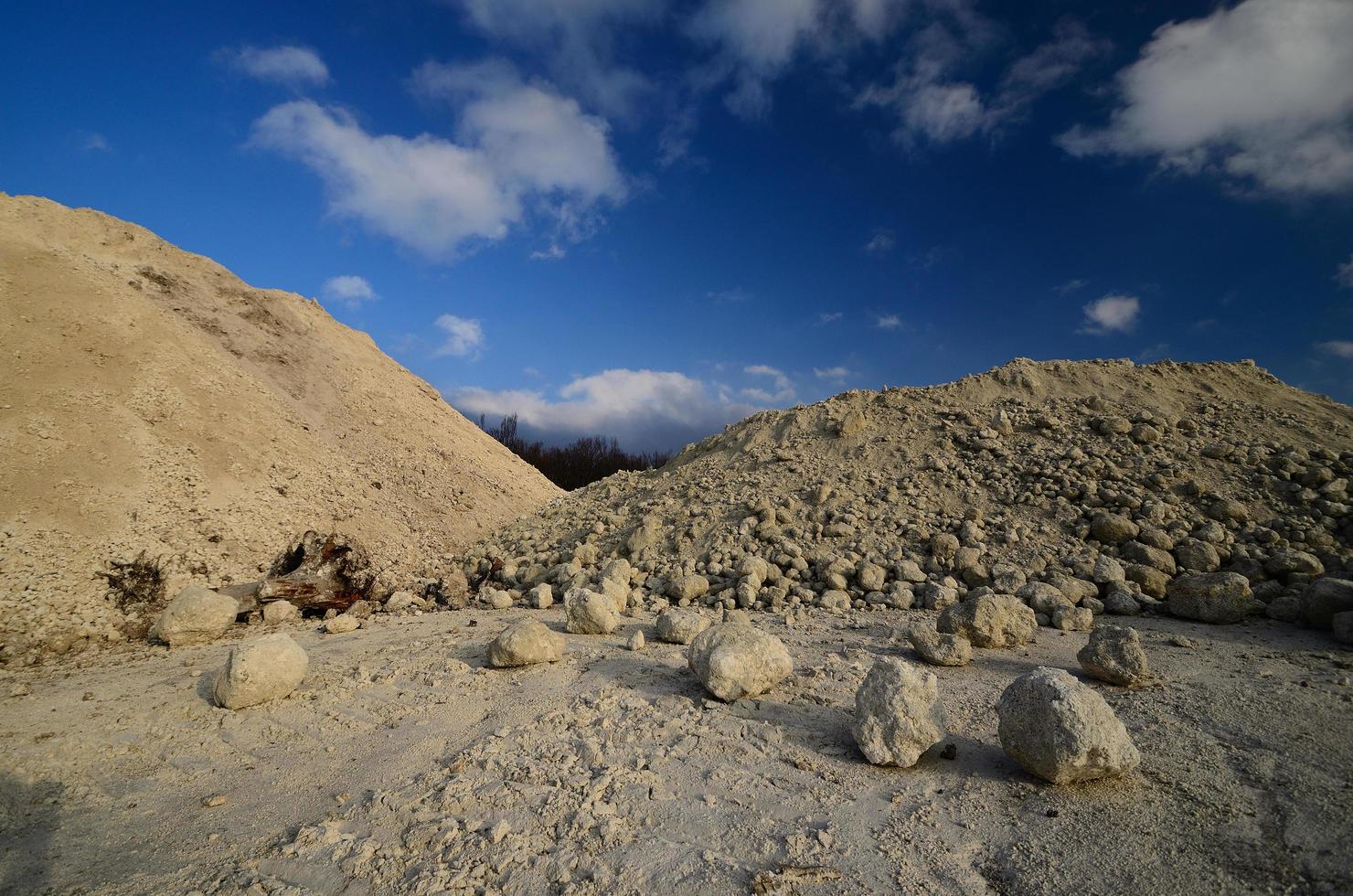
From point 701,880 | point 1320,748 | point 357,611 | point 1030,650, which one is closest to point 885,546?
point 1030,650

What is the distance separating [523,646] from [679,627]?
134 cm

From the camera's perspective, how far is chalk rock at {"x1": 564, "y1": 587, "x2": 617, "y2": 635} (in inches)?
205

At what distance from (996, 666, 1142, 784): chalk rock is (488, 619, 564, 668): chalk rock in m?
3.10

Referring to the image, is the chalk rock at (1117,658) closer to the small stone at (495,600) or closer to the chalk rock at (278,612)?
the small stone at (495,600)

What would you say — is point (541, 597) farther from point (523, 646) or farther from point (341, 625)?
point (523, 646)

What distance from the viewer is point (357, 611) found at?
6598 millimetres

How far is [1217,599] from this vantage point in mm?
5055

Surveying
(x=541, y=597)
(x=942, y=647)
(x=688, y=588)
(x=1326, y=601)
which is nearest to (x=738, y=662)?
(x=942, y=647)

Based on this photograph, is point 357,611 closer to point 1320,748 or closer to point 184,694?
point 184,694

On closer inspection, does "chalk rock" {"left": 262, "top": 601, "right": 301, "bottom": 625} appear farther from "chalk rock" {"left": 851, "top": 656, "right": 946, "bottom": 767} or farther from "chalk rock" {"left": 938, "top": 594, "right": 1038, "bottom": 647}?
"chalk rock" {"left": 938, "top": 594, "right": 1038, "bottom": 647}

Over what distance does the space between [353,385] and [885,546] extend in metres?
11.7

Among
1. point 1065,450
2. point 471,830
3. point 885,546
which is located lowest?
point 471,830

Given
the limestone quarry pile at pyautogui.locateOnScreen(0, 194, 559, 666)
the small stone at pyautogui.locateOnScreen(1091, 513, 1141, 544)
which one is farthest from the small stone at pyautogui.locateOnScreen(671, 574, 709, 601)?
the small stone at pyautogui.locateOnScreen(1091, 513, 1141, 544)

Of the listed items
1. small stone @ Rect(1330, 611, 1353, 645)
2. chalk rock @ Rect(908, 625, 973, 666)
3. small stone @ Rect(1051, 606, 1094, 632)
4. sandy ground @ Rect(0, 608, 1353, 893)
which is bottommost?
sandy ground @ Rect(0, 608, 1353, 893)
